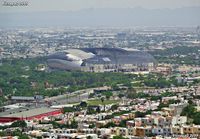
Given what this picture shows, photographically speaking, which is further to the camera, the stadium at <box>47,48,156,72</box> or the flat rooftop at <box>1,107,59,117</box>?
the stadium at <box>47,48,156,72</box>

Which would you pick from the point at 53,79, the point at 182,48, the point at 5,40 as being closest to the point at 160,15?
the point at 5,40

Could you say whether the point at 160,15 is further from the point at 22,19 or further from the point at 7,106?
the point at 7,106

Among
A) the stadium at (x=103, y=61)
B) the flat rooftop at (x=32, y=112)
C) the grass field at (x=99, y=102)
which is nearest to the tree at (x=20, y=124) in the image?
the flat rooftop at (x=32, y=112)

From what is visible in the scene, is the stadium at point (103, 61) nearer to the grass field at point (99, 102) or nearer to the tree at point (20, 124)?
the grass field at point (99, 102)

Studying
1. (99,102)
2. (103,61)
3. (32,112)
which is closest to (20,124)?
(32,112)

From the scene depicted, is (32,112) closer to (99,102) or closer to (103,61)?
(99,102)

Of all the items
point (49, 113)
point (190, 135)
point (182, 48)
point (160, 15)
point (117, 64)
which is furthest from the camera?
point (160, 15)

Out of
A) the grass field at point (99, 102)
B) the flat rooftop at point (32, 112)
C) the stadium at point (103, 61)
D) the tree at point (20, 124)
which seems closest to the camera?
the tree at point (20, 124)

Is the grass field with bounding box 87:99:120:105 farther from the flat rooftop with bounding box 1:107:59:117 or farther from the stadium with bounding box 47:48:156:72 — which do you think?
the stadium with bounding box 47:48:156:72

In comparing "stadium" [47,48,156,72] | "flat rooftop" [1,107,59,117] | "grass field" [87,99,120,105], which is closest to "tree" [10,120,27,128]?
"flat rooftop" [1,107,59,117]
